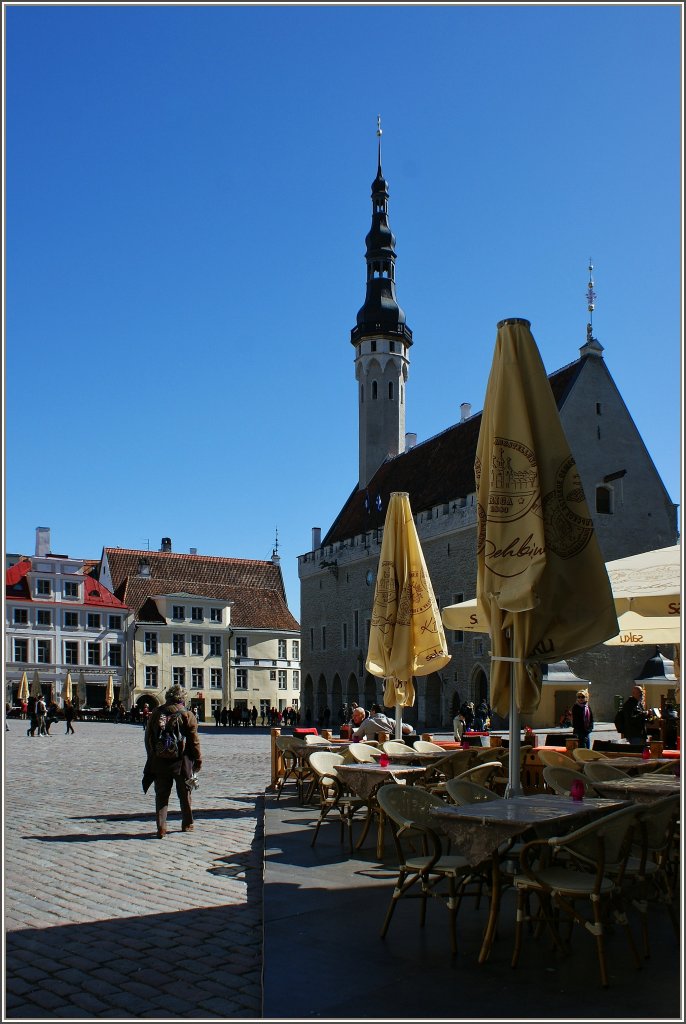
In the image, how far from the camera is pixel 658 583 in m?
9.16

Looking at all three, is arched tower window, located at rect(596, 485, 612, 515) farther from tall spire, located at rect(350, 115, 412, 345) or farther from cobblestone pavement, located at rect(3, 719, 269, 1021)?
cobblestone pavement, located at rect(3, 719, 269, 1021)

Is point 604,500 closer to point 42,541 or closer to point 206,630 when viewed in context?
point 206,630

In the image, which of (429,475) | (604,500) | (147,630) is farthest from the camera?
(147,630)

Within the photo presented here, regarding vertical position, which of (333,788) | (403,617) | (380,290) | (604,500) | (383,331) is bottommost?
(333,788)

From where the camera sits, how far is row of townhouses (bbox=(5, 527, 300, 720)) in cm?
5844

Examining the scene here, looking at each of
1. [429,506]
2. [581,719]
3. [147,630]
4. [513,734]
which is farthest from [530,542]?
[147,630]

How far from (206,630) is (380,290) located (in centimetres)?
2325

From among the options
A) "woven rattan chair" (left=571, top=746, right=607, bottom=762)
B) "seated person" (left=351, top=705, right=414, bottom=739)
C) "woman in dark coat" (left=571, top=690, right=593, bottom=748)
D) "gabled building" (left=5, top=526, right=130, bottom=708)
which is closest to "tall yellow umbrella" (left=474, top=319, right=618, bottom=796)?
"woven rattan chair" (left=571, top=746, right=607, bottom=762)

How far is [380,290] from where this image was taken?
55188 mm

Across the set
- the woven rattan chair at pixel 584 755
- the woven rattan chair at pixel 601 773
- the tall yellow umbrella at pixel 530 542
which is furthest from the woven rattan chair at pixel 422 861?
the woven rattan chair at pixel 584 755

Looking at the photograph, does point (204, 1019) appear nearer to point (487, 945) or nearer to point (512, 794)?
point (487, 945)

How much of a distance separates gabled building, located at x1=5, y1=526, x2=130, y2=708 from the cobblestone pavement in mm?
46567

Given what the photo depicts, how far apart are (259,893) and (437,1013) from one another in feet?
10.0

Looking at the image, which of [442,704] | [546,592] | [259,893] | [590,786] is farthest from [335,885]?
[442,704]
